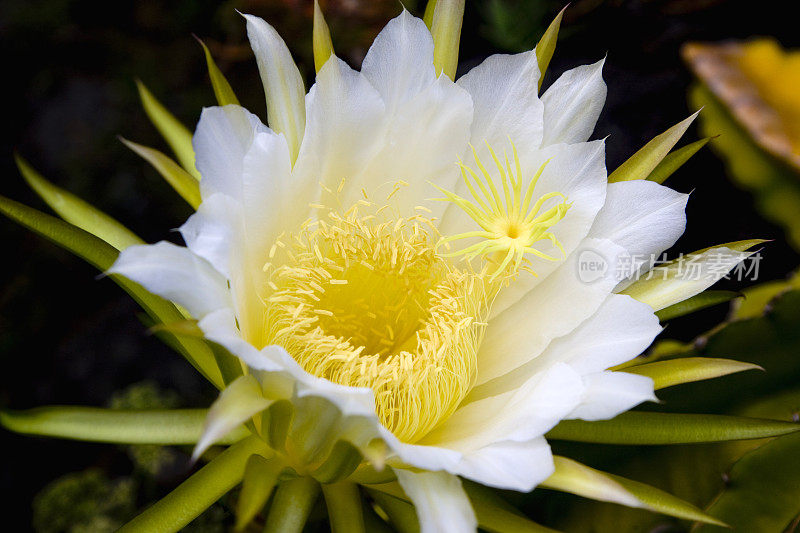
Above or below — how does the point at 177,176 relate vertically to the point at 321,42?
below

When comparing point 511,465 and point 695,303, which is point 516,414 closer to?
point 511,465

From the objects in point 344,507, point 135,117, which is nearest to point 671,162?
point 344,507

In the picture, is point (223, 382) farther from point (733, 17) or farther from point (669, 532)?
point (733, 17)

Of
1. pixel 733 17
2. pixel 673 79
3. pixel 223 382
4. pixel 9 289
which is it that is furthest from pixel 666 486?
pixel 9 289

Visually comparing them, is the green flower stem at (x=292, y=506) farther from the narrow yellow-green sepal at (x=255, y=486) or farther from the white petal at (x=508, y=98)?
the white petal at (x=508, y=98)

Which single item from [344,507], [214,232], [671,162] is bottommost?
[344,507]
